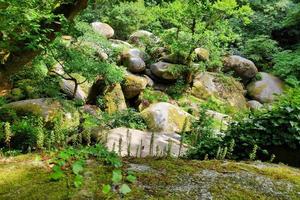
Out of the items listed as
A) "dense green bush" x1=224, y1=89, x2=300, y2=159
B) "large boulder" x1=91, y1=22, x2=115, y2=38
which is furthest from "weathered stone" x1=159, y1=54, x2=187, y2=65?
"dense green bush" x1=224, y1=89, x2=300, y2=159

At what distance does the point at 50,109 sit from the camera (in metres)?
7.15

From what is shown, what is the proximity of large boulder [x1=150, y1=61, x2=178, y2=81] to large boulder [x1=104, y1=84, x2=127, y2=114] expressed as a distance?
7.61 feet

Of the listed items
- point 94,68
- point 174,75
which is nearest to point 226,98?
point 174,75

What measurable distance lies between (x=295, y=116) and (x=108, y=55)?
9343mm

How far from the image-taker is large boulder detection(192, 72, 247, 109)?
43.3ft

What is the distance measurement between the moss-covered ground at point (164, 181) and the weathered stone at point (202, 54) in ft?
34.8

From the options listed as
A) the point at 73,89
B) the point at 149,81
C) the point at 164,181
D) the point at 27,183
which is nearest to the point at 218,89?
the point at 149,81

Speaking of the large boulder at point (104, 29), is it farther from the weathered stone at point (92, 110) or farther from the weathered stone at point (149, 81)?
the weathered stone at point (92, 110)

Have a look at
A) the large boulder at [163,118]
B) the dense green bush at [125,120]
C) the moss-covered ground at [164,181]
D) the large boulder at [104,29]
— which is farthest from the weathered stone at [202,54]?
the moss-covered ground at [164,181]

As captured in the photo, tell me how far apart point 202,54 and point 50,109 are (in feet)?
24.6

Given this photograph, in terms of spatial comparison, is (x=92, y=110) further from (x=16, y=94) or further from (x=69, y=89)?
(x=16, y=94)

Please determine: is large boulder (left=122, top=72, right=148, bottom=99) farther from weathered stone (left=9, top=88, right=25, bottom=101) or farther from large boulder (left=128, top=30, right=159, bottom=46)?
weathered stone (left=9, top=88, right=25, bottom=101)

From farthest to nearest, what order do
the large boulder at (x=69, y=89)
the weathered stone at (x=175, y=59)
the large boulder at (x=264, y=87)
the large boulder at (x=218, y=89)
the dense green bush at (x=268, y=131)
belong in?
the large boulder at (x=264, y=87), the large boulder at (x=218, y=89), the weathered stone at (x=175, y=59), the large boulder at (x=69, y=89), the dense green bush at (x=268, y=131)

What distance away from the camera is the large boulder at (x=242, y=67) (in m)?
14.5
